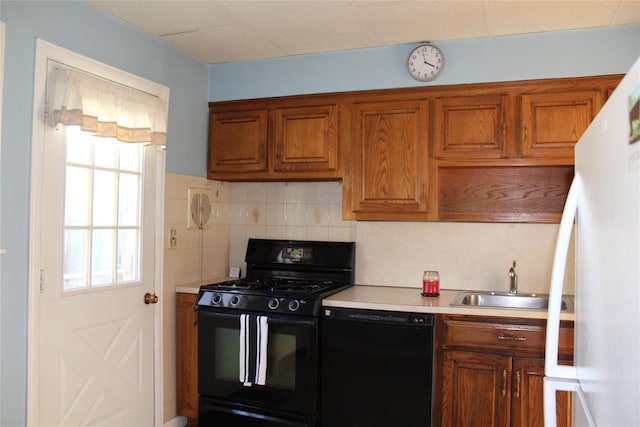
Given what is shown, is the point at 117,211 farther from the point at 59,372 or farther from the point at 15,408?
the point at 15,408

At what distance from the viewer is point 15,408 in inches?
86.7

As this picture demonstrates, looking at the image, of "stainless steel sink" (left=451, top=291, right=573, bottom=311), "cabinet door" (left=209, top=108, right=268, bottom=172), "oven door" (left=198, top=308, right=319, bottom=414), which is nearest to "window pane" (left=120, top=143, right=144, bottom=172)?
"cabinet door" (left=209, top=108, right=268, bottom=172)

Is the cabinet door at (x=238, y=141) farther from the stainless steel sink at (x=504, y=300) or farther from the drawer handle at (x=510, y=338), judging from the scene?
the drawer handle at (x=510, y=338)

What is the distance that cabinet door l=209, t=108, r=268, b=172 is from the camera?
3426 millimetres

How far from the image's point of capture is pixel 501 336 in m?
2.58

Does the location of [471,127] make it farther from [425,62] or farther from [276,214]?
[276,214]

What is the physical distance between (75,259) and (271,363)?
3.84ft

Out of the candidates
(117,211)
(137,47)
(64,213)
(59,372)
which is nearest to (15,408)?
(59,372)

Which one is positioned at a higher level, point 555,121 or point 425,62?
point 425,62

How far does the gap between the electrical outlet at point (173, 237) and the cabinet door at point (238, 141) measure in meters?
0.54

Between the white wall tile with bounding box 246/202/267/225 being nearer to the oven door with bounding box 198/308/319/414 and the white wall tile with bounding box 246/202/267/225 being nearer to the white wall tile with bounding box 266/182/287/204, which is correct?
the white wall tile with bounding box 266/182/287/204

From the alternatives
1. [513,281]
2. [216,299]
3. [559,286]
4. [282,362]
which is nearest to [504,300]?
[513,281]

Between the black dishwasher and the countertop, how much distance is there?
0.03m

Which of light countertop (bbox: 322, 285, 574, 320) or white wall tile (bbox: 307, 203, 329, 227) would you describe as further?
white wall tile (bbox: 307, 203, 329, 227)
